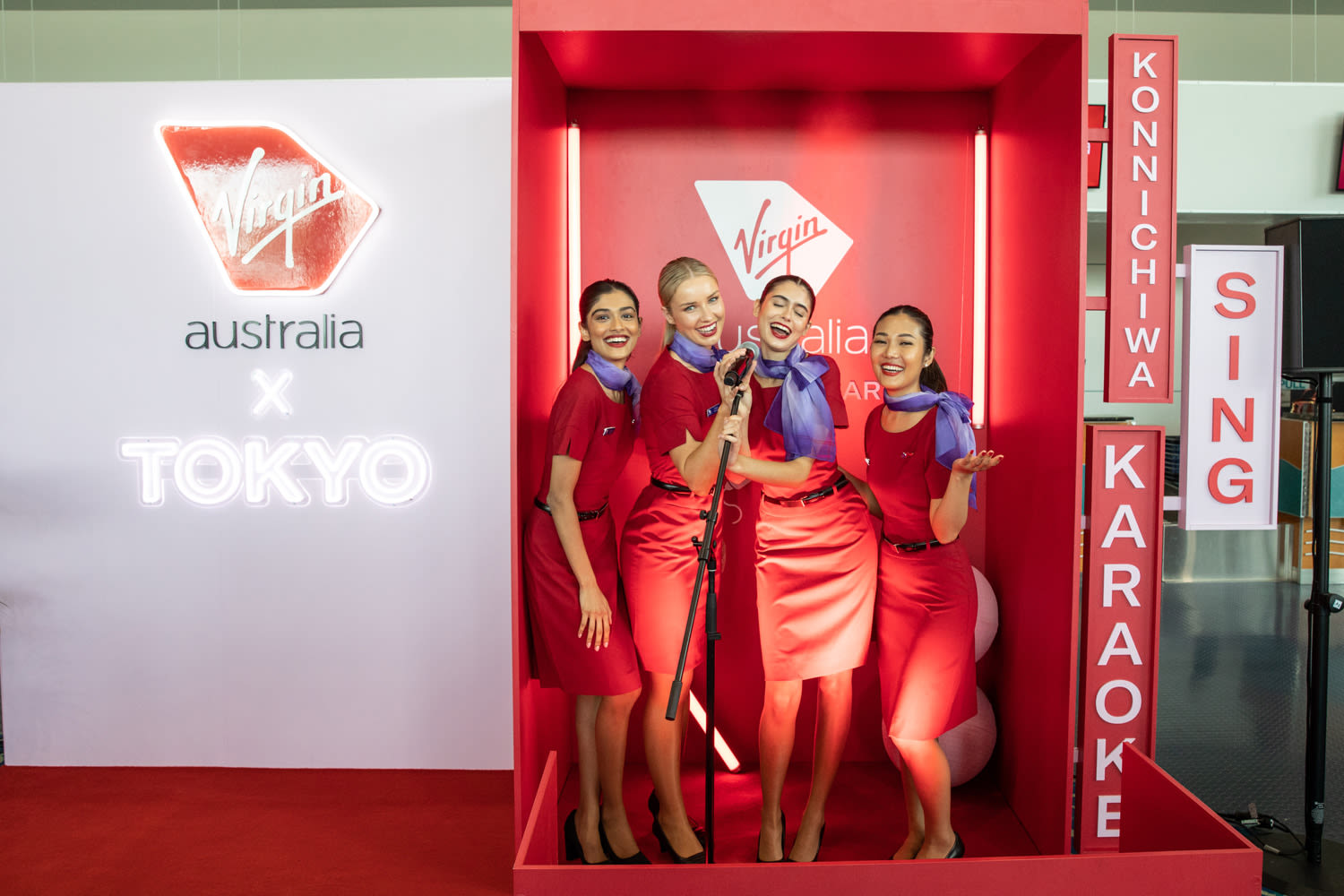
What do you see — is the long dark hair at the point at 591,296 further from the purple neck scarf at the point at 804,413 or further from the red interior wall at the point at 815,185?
the red interior wall at the point at 815,185

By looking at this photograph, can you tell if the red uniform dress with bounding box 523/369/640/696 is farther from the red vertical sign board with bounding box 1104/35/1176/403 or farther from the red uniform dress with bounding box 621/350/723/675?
the red vertical sign board with bounding box 1104/35/1176/403

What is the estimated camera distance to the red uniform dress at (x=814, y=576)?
8.92 feet

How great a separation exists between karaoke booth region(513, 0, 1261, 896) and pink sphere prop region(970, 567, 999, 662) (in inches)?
3.0

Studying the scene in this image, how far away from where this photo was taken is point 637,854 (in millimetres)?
2756

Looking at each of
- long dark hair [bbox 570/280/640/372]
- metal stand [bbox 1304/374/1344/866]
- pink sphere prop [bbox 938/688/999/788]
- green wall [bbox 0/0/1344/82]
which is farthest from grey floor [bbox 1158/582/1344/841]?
green wall [bbox 0/0/1344/82]

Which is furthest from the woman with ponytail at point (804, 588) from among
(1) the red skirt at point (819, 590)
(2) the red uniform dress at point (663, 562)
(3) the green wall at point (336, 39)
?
(3) the green wall at point (336, 39)

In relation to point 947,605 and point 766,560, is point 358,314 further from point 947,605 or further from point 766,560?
point 947,605

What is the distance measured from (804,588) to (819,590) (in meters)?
0.05

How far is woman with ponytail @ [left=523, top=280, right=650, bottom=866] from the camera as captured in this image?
2572 millimetres

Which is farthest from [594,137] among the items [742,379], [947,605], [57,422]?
[57,422]

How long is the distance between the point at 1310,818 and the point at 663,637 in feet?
7.21

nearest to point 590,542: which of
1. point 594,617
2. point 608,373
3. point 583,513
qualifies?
point 583,513

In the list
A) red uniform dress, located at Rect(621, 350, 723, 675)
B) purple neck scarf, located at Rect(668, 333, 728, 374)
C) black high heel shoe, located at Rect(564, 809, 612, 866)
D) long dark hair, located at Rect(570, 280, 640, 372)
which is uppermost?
long dark hair, located at Rect(570, 280, 640, 372)

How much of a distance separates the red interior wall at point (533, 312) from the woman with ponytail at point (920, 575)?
42.9 inches
